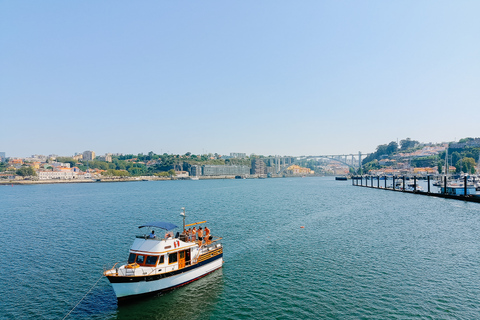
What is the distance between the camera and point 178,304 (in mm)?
18578

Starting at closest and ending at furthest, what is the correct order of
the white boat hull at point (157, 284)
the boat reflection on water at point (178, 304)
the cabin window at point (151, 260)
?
the boat reflection on water at point (178, 304) → the white boat hull at point (157, 284) → the cabin window at point (151, 260)

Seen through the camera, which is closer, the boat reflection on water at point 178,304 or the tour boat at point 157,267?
the boat reflection on water at point 178,304

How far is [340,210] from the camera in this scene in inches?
2291

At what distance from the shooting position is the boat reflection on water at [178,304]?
680 inches

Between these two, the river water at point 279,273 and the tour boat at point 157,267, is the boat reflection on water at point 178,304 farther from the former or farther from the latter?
the tour boat at point 157,267

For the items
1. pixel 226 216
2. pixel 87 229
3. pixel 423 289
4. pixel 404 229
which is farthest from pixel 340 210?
pixel 87 229

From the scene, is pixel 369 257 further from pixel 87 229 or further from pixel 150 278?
pixel 87 229

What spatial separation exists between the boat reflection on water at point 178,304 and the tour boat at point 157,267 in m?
0.48

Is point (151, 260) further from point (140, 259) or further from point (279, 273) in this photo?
point (279, 273)

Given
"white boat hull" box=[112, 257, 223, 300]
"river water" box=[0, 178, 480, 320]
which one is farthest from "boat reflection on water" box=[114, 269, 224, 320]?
"white boat hull" box=[112, 257, 223, 300]

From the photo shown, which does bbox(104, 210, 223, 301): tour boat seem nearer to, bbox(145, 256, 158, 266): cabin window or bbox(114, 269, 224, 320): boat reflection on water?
bbox(145, 256, 158, 266): cabin window

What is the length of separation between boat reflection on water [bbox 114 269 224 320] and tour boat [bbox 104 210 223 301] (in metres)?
0.48

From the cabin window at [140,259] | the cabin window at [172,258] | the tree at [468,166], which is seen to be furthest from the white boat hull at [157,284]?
the tree at [468,166]

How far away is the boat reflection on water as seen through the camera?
17.3 m
